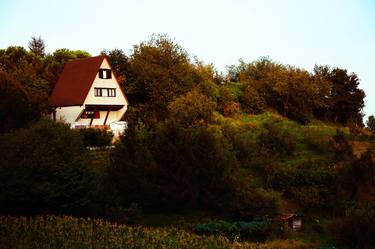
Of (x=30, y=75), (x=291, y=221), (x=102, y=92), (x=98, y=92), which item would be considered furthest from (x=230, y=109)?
(x=291, y=221)

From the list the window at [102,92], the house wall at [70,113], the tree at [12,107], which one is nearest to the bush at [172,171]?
the tree at [12,107]

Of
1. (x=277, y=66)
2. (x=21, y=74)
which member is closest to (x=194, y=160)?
(x=21, y=74)

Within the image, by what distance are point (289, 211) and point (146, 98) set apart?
29.5 m

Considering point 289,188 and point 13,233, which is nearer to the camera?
point 13,233

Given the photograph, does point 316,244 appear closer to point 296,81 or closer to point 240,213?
point 240,213

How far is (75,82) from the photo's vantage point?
5125 centimetres

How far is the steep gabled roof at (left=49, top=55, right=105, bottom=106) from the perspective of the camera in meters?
49.3

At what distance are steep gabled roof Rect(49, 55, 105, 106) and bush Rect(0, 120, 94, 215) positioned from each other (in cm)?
2663

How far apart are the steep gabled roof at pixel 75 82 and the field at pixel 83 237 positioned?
3129 cm

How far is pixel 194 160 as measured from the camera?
84.0 ft

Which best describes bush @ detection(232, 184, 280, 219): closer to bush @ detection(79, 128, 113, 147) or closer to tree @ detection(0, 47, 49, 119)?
bush @ detection(79, 128, 113, 147)

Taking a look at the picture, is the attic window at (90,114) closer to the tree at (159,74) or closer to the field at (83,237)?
the tree at (159,74)

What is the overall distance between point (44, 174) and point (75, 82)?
104ft

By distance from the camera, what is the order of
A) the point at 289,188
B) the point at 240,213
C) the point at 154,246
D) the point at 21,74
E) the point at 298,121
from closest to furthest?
the point at 154,246 < the point at 240,213 < the point at 289,188 < the point at 21,74 < the point at 298,121
